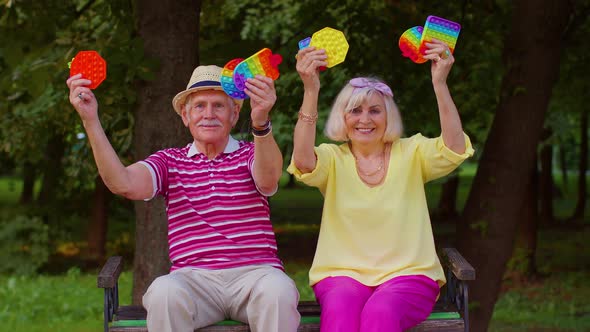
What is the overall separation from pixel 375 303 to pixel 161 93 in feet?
7.07

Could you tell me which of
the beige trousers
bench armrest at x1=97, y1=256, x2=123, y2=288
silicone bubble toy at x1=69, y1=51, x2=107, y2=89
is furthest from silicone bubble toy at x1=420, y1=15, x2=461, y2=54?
bench armrest at x1=97, y1=256, x2=123, y2=288

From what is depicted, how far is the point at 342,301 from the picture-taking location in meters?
3.97

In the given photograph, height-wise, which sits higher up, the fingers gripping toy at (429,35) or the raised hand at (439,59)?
the fingers gripping toy at (429,35)

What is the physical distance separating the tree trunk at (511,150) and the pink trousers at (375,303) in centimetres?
282

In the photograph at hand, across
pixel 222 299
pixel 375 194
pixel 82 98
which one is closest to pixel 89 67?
pixel 82 98

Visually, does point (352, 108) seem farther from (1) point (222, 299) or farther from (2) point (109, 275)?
(2) point (109, 275)

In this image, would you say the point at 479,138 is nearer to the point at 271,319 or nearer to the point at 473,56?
the point at 473,56

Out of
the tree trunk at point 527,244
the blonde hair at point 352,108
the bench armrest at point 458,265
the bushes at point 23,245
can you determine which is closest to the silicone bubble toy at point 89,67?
the blonde hair at point 352,108

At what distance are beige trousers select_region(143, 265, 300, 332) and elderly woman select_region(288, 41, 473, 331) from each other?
229 mm

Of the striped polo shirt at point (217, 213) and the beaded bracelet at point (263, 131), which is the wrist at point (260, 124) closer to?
the beaded bracelet at point (263, 131)

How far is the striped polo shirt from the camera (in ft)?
13.6

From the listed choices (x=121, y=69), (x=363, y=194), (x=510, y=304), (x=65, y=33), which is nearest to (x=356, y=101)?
(x=363, y=194)

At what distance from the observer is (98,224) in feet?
49.9

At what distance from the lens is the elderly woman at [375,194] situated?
13.2 feet
